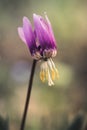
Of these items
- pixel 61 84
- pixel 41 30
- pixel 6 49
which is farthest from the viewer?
pixel 6 49

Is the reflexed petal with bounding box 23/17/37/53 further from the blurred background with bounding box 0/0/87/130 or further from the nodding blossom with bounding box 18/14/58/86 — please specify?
the blurred background with bounding box 0/0/87/130

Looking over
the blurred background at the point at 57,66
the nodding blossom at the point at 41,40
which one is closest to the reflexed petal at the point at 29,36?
the nodding blossom at the point at 41,40

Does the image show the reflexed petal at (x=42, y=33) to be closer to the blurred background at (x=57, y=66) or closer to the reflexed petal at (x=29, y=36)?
the reflexed petal at (x=29, y=36)

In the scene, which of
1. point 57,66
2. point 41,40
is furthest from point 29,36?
point 57,66

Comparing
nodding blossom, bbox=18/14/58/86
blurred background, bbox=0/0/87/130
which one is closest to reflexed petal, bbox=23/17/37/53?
nodding blossom, bbox=18/14/58/86

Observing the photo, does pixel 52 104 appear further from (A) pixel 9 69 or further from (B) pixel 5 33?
(B) pixel 5 33

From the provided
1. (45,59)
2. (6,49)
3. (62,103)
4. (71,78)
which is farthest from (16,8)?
(45,59)
